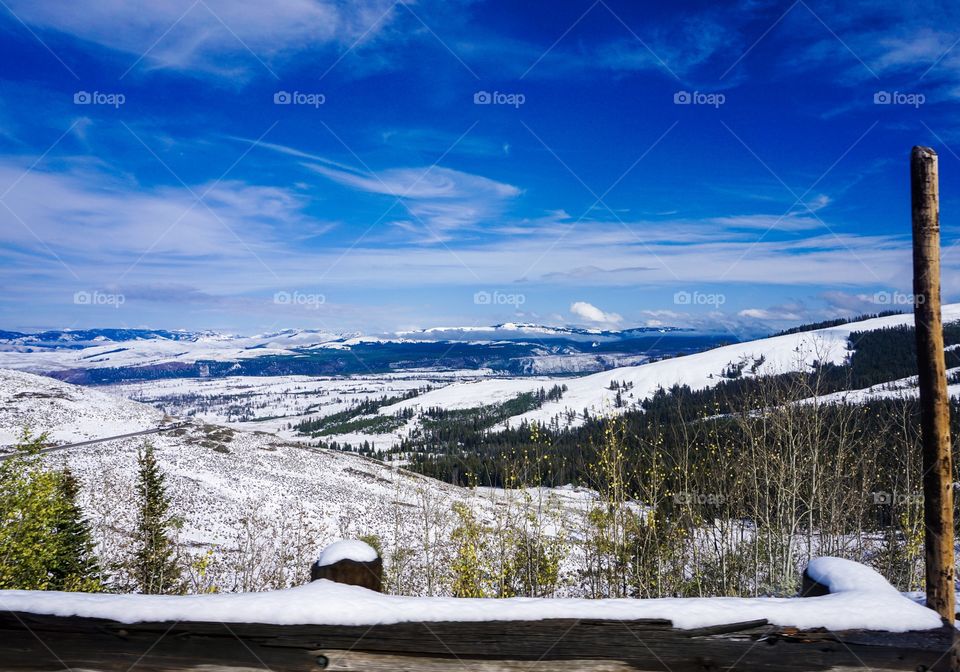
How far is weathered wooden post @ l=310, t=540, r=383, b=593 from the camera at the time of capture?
9.75 feet

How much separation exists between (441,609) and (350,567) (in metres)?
0.69

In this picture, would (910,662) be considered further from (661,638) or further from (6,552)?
(6,552)

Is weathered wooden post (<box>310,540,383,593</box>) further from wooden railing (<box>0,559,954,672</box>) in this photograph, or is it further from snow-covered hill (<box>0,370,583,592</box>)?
snow-covered hill (<box>0,370,583,592</box>)

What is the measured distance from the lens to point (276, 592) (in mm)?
2596

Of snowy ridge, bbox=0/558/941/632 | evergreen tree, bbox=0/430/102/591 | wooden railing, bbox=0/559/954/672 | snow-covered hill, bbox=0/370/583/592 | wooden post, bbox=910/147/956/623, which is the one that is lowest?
snow-covered hill, bbox=0/370/583/592

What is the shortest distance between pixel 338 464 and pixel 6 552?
6094cm

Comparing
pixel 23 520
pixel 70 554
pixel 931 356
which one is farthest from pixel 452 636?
pixel 70 554

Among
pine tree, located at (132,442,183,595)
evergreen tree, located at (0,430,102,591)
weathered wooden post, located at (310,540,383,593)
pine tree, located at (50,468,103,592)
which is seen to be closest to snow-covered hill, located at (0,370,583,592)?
pine tree, located at (132,442,183,595)

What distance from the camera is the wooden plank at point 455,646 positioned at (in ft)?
8.04

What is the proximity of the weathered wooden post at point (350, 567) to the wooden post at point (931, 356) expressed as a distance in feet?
16.7

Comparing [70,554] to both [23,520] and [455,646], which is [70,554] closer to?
[23,520]

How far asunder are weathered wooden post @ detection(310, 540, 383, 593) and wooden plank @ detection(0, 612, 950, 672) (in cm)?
51

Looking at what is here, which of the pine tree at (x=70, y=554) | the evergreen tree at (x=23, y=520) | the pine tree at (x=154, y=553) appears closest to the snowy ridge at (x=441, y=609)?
the evergreen tree at (x=23, y=520)

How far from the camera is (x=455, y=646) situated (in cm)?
249
